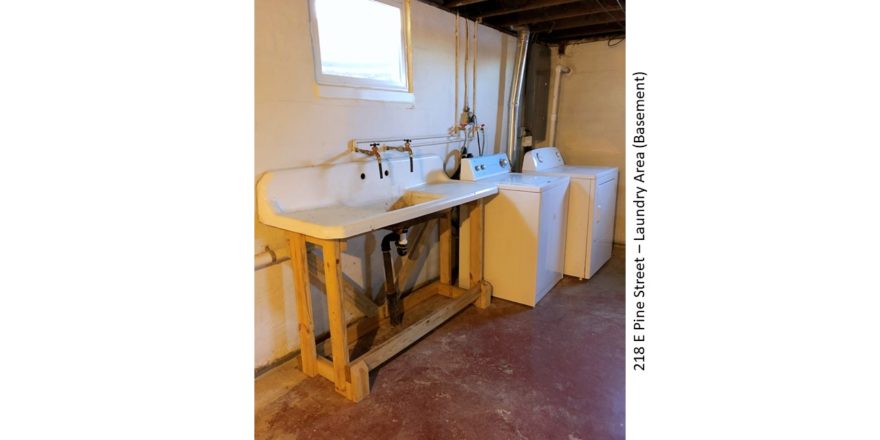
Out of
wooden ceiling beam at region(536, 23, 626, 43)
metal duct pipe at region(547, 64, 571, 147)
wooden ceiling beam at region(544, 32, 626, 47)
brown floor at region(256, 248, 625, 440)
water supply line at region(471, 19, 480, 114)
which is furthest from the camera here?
metal duct pipe at region(547, 64, 571, 147)

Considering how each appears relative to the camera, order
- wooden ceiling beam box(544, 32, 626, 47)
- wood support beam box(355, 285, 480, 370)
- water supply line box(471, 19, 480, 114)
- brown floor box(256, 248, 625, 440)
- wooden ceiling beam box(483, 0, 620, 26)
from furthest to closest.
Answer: wooden ceiling beam box(544, 32, 626, 47)
water supply line box(471, 19, 480, 114)
wooden ceiling beam box(483, 0, 620, 26)
wood support beam box(355, 285, 480, 370)
brown floor box(256, 248, 625, 440)

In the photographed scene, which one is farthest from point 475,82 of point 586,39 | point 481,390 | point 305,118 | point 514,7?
point 481,390

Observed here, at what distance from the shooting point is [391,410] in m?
1.88

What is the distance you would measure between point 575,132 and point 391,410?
3.15 m

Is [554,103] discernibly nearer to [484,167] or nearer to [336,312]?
[484,167]

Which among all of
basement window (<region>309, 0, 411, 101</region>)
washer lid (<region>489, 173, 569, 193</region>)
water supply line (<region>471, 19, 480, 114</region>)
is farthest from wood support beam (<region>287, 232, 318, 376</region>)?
water supply line (<region>471, 19, 480, 114</region>)

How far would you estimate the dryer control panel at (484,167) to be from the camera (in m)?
2.96

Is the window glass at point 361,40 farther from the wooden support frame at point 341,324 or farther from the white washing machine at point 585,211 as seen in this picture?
the white washing machine at point 585,211

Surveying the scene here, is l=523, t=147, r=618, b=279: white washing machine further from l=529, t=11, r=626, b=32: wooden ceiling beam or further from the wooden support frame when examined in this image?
l=529, t=11, r=626, b=32: wooden ceiling beam

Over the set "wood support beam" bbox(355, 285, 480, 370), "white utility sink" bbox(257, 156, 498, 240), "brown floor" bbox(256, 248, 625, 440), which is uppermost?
"white utility sink" bbox(257, 156, 498, 240)

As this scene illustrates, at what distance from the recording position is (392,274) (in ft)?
8.23

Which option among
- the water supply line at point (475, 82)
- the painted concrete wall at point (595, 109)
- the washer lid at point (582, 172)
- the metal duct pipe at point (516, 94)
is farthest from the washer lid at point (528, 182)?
the painted concrete wall at point (595, 109)

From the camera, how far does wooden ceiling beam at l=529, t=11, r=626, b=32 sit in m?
3.16

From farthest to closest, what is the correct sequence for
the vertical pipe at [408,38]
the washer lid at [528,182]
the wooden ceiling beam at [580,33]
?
the wooden ceiling beam at [580,33] → the washer lid at [528,182] → the vertical pipe at [408,38]
